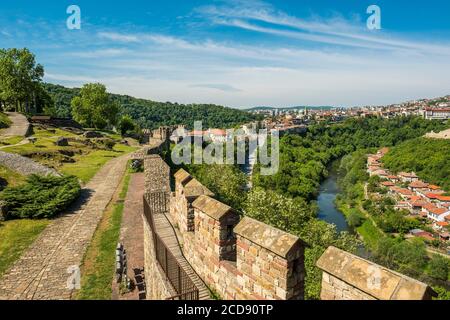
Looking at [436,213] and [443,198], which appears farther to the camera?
[443,198]

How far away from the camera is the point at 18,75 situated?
156ft

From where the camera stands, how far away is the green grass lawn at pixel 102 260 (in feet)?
29.0

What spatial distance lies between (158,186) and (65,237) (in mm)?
4743

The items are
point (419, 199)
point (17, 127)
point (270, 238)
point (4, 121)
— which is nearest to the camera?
point (270, 238)

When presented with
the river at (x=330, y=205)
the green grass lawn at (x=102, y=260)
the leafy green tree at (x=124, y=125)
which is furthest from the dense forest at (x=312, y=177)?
the leafy green tree at (x=124, y=125)

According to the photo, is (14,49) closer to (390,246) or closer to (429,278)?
(390,246)

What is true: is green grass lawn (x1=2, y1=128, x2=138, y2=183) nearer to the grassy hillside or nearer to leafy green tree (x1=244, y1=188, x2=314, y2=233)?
leafy green tree (x1=244, y1=188, x2=314, y2=233)

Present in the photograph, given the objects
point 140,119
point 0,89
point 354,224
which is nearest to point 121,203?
point 354,224

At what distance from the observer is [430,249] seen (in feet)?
123

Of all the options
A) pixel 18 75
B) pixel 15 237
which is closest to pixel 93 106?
pixel 18 75

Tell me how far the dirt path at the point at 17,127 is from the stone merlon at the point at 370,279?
39655 mm

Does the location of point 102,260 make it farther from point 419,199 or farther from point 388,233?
point 419,199

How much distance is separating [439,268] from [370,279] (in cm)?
3648

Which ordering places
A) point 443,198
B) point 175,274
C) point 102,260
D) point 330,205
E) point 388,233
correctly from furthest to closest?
1. point 330,205
2. point 443,198
3. point 388,233
4. point 102,260
5. point 175,274
